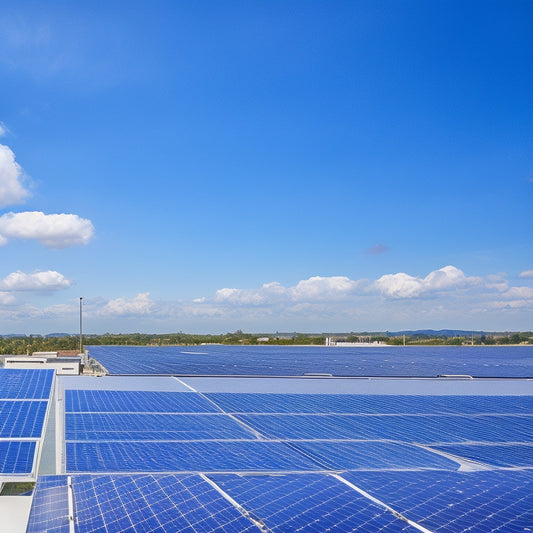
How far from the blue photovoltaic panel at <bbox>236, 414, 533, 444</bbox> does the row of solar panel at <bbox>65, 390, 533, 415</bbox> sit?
121cm

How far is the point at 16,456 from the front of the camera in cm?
1284

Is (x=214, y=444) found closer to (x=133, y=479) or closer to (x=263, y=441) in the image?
(x=263, y=441)

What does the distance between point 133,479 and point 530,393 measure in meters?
25.3

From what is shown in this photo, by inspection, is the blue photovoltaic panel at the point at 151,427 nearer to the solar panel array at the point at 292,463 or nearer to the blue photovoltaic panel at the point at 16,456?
the solar panel array at the point at 292,463

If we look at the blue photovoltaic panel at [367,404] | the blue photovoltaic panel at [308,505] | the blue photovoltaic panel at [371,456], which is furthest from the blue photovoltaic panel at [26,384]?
the blue photovoltaic panel at [308,505]

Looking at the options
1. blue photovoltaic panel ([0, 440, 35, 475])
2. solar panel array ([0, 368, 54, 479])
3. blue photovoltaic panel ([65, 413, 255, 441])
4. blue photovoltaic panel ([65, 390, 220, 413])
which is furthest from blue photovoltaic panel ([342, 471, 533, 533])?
blue photovoltaic panel ([65, 390, 220, 413])

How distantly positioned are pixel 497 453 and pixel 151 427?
10.5 meters

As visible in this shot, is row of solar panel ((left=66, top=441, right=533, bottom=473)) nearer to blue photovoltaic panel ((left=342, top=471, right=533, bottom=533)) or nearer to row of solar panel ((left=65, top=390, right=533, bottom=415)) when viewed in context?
blue photovoltaic panel ((left=342, top=471, right=533, bottom=533))

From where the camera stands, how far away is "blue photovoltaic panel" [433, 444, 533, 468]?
15.1m

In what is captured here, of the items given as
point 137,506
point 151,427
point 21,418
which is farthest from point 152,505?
point 21,418

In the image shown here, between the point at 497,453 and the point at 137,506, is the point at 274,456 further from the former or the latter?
the point at 497,453

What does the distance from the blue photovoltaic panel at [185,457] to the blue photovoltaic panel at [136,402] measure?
565cm

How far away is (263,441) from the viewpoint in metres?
15.9

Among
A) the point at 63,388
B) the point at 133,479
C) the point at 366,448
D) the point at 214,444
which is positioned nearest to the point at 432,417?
the point at 366,448
